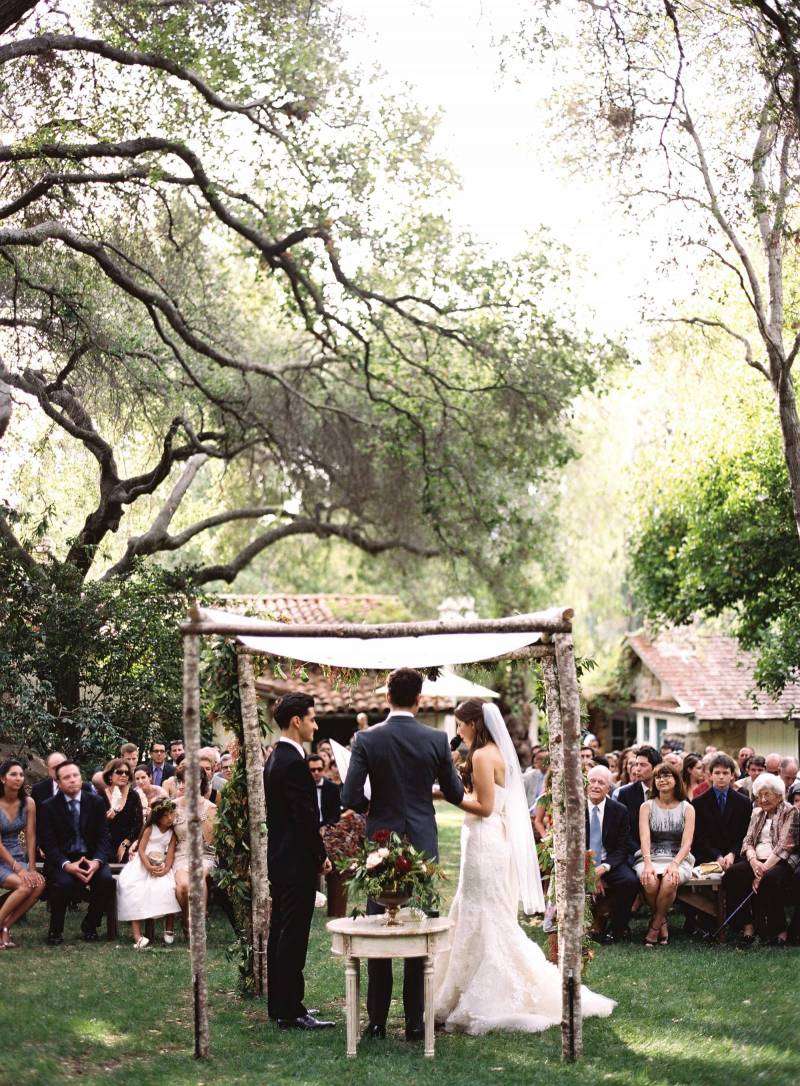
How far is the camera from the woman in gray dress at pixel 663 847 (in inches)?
447

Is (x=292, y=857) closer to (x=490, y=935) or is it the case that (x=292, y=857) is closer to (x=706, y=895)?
(x=490, y=935)

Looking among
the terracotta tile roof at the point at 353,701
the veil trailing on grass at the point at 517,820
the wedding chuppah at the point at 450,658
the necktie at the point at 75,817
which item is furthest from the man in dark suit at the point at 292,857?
the terracotta tile roof at the point at 353,701

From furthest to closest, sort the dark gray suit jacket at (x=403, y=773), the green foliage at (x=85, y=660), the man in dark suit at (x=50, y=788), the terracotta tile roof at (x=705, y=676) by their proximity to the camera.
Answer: the terracotta tile roof at (x=705, y=676), the green foliage at (x=85, y=660), the man in dark suit at (x=50, y=788), the dark gray suit jacket at (x=403, y=773)

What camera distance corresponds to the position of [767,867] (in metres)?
11.1

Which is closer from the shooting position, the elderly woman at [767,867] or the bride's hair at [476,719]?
the bride's hair at [476,719]

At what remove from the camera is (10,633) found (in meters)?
16.0

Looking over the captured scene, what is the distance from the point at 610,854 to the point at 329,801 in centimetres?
314

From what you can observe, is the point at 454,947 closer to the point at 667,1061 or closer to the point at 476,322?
the point at 667,1061

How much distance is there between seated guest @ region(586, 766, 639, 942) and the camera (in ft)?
37.6

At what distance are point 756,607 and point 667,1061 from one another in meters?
12.2

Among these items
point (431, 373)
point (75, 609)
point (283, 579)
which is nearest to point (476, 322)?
point (431, 373)

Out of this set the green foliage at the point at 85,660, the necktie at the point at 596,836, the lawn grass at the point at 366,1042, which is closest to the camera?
the lawn grass at the point at 366,1042

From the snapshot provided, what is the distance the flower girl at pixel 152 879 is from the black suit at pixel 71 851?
0.25 meters

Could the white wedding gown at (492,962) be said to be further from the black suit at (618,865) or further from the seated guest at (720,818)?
the seated guest at (720,818)
